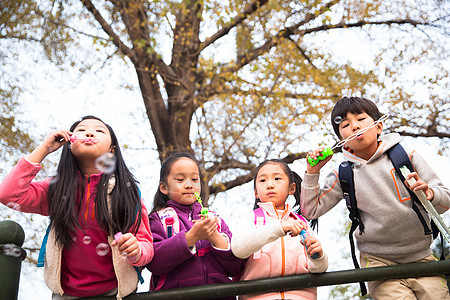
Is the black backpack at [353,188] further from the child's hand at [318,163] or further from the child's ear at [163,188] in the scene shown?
the child's ear at [163,188]

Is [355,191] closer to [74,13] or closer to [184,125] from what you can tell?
[184,125]

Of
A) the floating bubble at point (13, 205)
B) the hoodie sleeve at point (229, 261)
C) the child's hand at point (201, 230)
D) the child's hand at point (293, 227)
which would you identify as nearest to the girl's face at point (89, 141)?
the floating bubble at point (13, 205)

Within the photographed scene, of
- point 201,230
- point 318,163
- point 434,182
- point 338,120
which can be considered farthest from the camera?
point 338,120

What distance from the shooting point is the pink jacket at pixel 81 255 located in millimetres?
2158

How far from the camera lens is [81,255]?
2.23 metres

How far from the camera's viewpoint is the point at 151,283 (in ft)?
8.11

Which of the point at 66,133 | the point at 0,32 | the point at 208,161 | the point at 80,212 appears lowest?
the point at 80,212

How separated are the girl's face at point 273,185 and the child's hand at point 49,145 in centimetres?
101

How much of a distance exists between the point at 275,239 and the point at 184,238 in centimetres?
41

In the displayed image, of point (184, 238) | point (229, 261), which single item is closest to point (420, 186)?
point (229, 261)

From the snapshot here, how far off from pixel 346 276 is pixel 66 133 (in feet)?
4.47

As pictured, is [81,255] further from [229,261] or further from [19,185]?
[229,261]

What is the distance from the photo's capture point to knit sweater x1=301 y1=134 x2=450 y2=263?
8.05 feet

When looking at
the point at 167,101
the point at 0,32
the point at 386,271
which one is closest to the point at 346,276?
the point at 386,271
